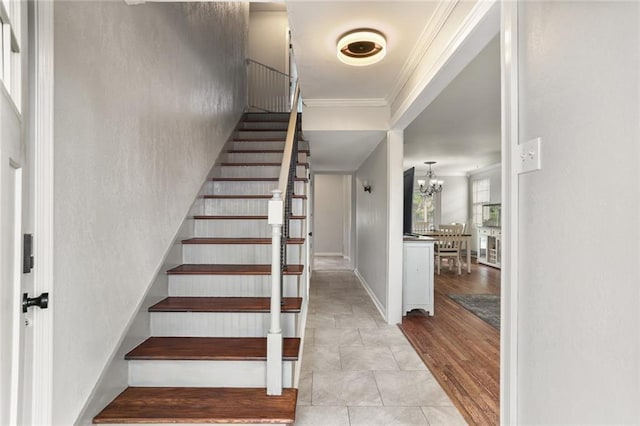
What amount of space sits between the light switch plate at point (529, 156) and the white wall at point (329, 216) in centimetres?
811

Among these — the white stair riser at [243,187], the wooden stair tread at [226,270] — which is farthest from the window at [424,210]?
the wooden stair tread at [226,270]

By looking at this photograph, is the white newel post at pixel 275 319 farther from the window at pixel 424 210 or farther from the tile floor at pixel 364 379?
the window at pixel 424 210

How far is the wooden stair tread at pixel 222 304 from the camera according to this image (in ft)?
6.91

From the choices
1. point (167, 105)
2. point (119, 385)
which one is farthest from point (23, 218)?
point (167, 105)

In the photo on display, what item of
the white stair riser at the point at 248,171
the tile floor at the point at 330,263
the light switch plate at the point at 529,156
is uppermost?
the white stair riser at the point at 248,171

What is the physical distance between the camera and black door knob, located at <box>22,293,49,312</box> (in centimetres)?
107

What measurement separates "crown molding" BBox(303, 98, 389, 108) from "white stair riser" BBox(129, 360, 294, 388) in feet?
8.97

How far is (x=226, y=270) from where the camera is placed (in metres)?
2.41

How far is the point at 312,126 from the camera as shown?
371 centimetres

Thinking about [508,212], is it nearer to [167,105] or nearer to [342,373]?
[342,373]

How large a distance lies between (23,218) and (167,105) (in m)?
1.41

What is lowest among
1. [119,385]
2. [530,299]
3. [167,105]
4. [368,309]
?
[368,309]

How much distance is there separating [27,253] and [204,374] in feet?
3.76

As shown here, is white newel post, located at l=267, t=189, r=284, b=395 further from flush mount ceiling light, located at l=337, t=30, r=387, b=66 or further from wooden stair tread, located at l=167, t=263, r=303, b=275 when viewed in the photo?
flush mount ceiling light, located at l=337, t=30, r=387, b=66
